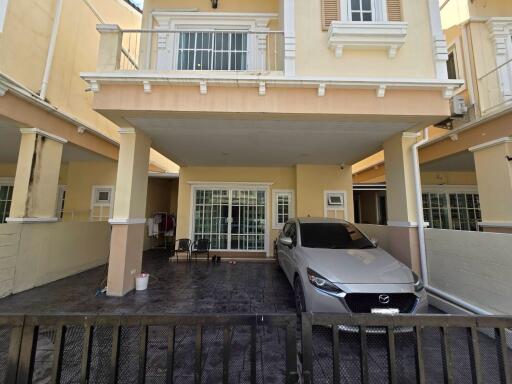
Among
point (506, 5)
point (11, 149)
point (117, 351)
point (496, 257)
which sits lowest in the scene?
point (117, 351)

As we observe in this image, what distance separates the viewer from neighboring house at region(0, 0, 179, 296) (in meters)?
4.48

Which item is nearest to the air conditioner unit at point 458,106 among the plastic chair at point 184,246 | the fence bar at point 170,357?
the fence bar at point 170,357

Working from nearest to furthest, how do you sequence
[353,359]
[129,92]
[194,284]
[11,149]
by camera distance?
[353,359]
[129,92]
[194,284]
[11,149]

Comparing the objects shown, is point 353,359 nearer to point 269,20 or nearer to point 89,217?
point 269,20

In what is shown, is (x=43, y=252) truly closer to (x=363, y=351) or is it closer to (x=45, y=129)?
(x=45, y=129)

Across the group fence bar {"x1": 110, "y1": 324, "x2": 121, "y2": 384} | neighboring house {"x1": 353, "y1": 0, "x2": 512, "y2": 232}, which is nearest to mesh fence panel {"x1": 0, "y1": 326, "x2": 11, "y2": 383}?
fence bar {"x1": 110, "y1": 324, "x2": 121, "y2": 384}

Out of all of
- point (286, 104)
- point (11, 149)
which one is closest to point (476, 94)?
point (286, 104)

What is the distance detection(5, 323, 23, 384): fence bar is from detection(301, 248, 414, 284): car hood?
9.23ft

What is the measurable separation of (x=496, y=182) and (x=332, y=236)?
3.66 meters

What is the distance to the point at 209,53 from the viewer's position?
17.6ft

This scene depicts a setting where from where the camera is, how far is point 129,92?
3.86 m

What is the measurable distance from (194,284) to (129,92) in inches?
155

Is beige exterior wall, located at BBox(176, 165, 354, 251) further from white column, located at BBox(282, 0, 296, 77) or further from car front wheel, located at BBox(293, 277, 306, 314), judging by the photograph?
white column, located at BBox(282, 0, 296, 77)

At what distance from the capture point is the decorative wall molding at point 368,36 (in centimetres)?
387
